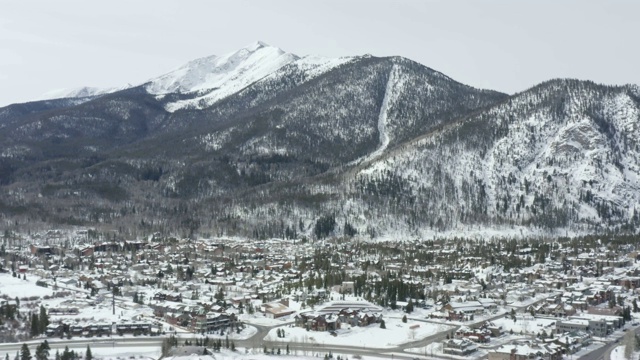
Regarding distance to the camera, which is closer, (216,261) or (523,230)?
(216,261)

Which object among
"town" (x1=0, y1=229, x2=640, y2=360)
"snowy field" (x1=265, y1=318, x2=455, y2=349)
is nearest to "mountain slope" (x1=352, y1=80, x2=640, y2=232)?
"town" (x1=0, y1=229, x2=640, y2=360)

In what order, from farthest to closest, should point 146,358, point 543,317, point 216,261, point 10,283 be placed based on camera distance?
point 216,261, point 10,283, point 543,317, point 146,358

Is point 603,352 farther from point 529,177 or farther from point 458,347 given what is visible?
point 529,177

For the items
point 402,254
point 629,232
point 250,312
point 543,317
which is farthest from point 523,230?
point 250,312

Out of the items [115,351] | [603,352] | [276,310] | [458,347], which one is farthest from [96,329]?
[603,352]

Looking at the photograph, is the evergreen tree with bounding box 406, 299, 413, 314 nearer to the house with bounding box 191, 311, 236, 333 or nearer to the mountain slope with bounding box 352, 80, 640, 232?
the house with bounding box 191, 311, 236, 333

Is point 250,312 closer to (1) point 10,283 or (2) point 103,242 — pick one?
(1) point 10,283
